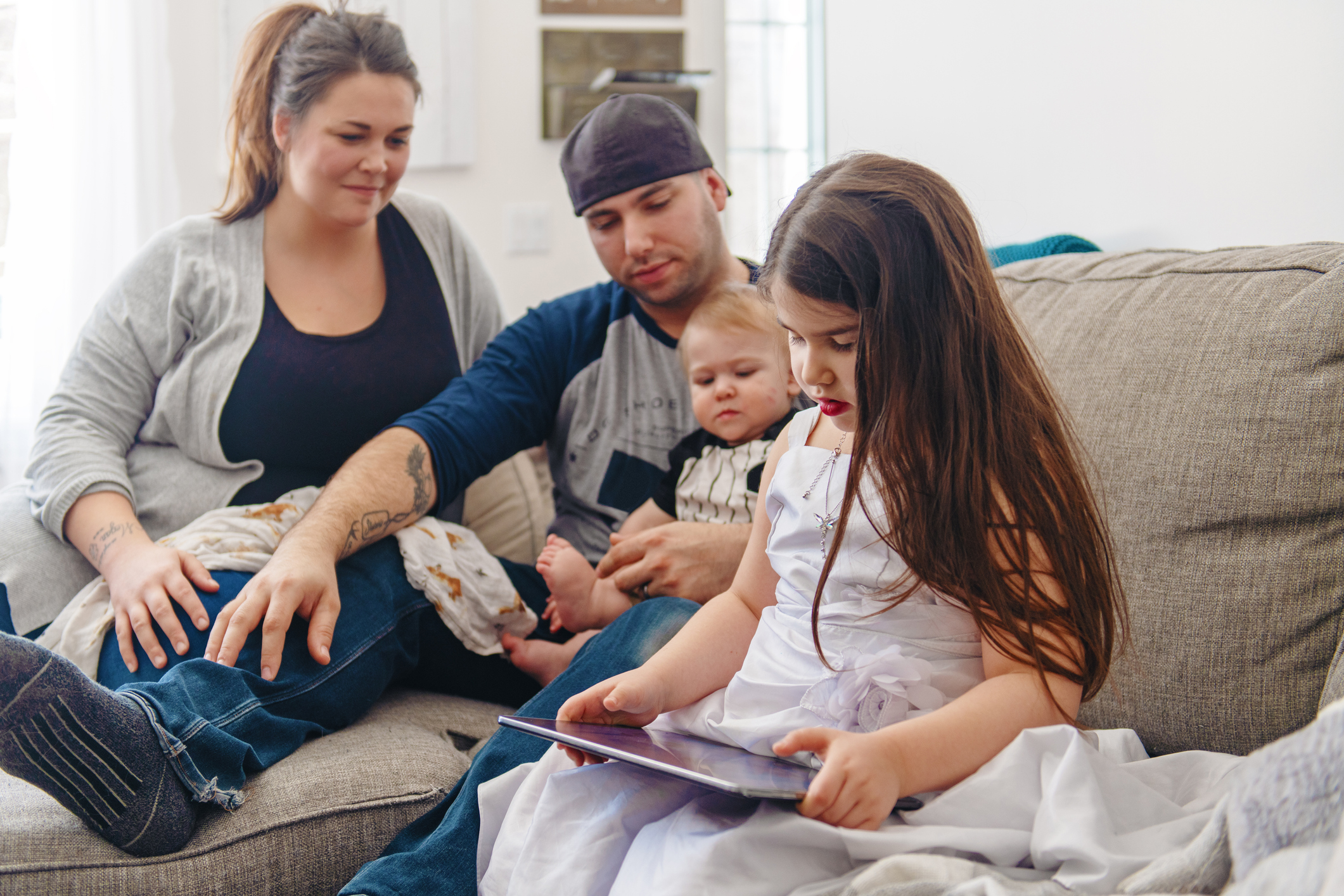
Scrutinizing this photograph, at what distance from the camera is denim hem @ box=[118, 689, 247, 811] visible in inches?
33.1

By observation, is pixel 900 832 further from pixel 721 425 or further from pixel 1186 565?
pixel 721 425

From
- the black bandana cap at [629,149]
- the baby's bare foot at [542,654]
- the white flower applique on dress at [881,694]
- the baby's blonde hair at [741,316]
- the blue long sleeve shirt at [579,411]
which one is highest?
the black bandana cap at [629,149]

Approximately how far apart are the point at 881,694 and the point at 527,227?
2.29 meters

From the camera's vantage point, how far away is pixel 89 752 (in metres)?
0.78

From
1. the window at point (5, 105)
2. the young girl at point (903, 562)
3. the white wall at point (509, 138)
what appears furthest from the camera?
the white wall at point (509, 138)

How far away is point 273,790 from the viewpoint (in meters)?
0.90

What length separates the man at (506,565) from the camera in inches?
32.3

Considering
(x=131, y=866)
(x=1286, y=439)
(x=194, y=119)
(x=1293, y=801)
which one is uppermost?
(x=194, y=119)

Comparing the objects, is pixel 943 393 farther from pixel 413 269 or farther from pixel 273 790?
pixel 413 269

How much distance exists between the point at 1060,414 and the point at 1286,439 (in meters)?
0.20

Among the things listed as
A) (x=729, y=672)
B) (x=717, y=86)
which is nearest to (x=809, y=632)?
(x=729, y=672)

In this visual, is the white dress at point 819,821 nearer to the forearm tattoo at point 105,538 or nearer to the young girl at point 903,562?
the young girl at point 903,562

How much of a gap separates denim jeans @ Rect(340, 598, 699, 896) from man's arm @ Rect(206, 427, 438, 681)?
0.27 metres

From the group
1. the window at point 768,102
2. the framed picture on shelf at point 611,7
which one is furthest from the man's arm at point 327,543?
the framed picture on shelf at point 611,7
